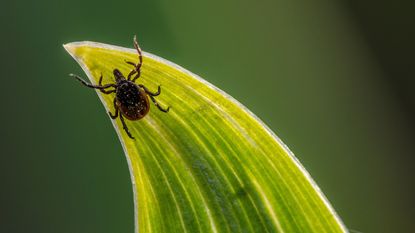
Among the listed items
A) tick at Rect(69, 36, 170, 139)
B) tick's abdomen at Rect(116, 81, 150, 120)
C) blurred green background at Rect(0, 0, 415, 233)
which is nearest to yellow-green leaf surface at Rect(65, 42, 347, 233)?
tick at Rect(69, 36, 170, 139)

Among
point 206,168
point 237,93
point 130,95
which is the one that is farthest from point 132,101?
point 237,93

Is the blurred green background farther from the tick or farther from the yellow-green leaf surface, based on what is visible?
the yellow-green leaf surface

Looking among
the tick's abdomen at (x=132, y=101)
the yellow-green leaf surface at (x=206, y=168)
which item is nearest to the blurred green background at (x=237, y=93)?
the tick's abdomen at (x=132, y=101)

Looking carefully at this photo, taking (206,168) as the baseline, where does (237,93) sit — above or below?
above

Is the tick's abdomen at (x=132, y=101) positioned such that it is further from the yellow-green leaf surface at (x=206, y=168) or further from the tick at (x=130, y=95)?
the yellow-green leaf surface at (x=206, y=168)

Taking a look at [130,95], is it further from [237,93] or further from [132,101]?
[237,93]

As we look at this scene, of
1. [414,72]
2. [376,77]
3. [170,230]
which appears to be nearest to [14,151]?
[170,230]

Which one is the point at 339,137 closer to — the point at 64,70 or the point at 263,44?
the point at 263,44
